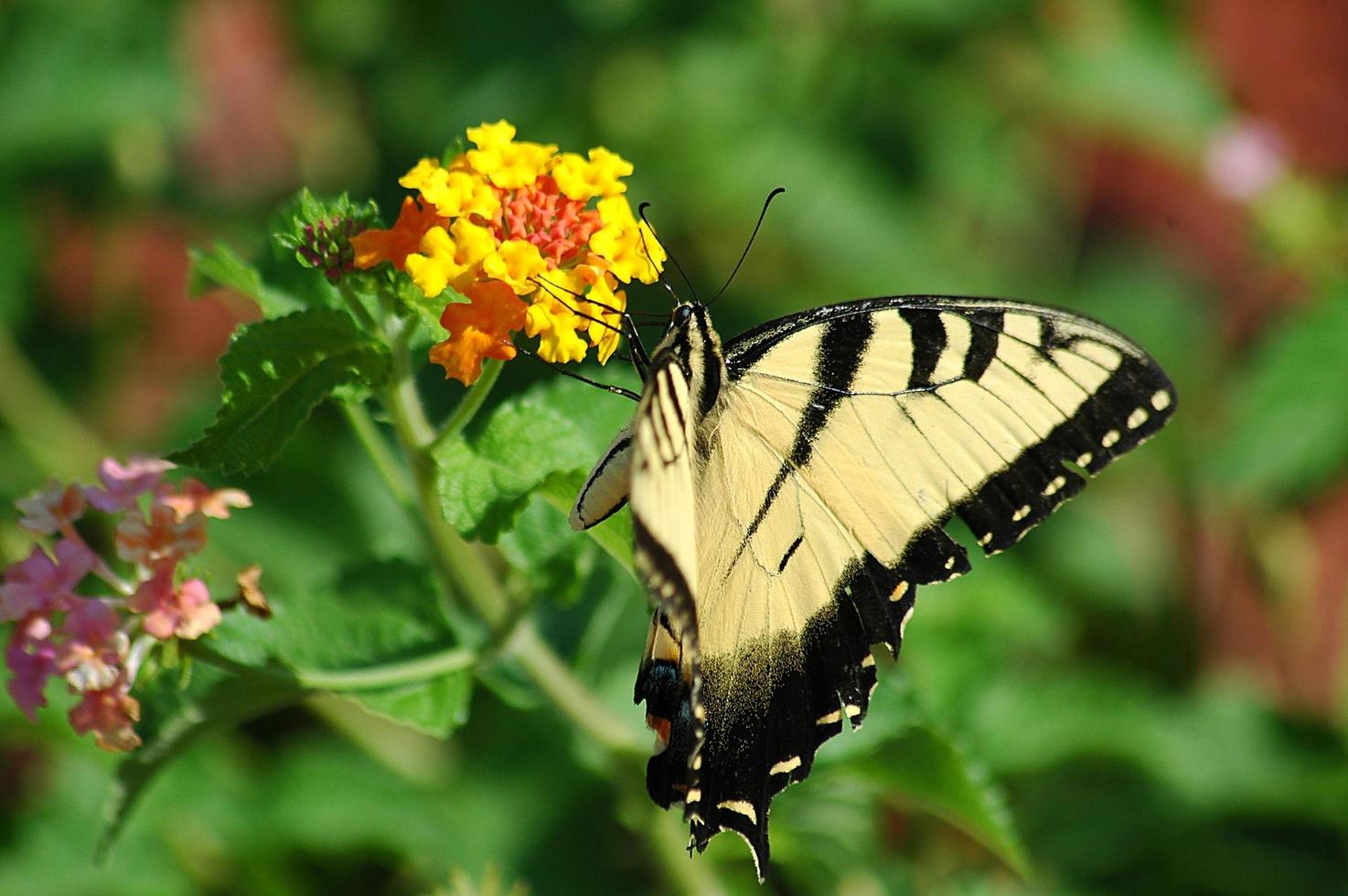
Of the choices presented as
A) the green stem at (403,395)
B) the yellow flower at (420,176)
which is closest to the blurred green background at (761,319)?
the green stem at (403,395)

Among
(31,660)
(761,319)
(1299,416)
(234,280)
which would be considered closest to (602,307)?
(234,280)

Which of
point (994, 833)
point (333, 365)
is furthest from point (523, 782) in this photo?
point (333, 365)

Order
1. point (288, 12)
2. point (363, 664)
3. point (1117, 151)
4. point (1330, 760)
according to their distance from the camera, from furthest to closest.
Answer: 1. point (1117, 151)
2. point (288, 12)
3. point (1330, 760)
4. point (363, 664)

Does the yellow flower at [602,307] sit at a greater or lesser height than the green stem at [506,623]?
greater

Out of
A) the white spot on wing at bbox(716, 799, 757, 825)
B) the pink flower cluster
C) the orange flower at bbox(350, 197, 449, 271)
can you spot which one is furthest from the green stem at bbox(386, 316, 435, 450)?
the white spot on wing at bbox(716, 799, 757, 825)

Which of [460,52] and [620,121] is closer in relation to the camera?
[460,52]

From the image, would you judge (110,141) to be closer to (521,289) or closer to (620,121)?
(620,121)

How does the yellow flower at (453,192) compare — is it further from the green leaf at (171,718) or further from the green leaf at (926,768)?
the green leaf at (926,768)
